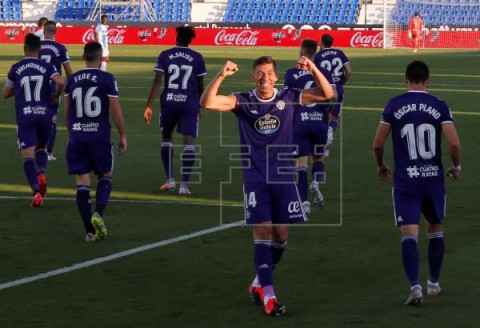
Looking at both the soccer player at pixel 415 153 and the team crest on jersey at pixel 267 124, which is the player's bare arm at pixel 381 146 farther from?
the team crest on jersey at pixel 267 124

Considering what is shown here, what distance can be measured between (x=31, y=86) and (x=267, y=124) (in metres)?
6.24

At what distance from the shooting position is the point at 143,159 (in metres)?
20.4

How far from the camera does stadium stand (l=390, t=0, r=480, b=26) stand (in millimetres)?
74625

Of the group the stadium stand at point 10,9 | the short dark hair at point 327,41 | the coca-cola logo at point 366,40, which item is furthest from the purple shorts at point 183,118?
the stadium stand at point 10,9

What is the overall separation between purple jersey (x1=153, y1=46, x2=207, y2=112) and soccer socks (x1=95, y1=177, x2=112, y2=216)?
12.2ft

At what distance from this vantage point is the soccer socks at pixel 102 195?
13.1 meters

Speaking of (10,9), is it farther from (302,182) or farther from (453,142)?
(453,142)

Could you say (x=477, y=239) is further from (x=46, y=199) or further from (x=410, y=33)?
(x=410, y=33)

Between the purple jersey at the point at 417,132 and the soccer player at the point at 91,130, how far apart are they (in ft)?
13.0

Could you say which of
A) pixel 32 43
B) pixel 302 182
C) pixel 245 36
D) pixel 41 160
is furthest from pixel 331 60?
pixel 245 36

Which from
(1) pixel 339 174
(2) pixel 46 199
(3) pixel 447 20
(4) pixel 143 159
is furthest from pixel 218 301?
(3) pixel 447 20

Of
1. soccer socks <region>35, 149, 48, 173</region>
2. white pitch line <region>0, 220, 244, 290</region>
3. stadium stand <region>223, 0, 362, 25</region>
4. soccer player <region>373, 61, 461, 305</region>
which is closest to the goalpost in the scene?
stadium stand <region>223, 0, 362, 25</region>

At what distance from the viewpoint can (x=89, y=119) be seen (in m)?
13.1

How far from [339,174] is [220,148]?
4.02 meters
